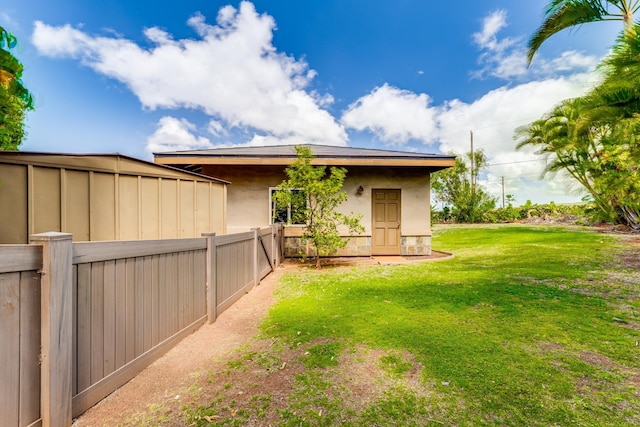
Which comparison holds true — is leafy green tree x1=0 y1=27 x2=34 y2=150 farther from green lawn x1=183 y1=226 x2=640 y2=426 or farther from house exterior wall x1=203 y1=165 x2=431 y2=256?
house exterior wall x1=203 y1=165 x2=431 y2=256

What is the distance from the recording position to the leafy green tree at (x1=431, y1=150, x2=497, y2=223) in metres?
24.2

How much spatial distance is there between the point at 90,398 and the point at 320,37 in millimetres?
16417

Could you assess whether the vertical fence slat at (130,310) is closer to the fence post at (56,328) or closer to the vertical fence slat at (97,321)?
the vertical fence slat at (97,321)

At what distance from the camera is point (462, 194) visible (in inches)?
956

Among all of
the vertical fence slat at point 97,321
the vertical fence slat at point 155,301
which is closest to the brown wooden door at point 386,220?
the vertical fence slat at point 155,301

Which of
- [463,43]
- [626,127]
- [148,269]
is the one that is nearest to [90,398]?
[148,269]

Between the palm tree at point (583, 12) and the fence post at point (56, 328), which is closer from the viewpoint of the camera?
the fence post at point (56, 328)

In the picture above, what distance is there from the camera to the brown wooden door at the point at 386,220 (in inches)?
367

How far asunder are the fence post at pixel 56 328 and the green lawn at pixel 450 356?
805mm

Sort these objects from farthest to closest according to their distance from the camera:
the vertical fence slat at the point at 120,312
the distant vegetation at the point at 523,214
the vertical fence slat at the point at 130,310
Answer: the distant vegetation at the point at 523,214
the vertical fence slat at the point at 130,310
the vertical fence slat at the point at 120,312

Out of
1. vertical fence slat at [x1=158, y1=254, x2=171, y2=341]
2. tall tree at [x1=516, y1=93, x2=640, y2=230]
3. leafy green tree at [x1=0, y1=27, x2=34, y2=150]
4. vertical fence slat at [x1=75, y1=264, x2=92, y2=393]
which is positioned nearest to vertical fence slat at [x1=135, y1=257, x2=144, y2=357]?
vertical fence slat at [x1=158, y1=254, x2=171, y2=341]

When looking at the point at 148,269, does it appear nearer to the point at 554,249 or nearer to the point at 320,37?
the point at 554,249

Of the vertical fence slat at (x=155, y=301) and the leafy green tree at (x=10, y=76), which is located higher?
the leafy green tree at (x=10, y=76)

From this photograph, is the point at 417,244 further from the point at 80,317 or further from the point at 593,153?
the point at 593,153
